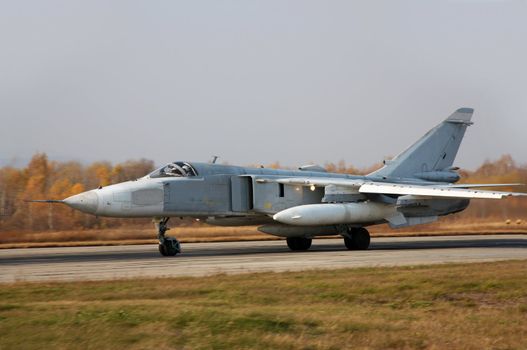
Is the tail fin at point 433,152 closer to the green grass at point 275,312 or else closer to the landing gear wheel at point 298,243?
the landing gear wheel at point 298,243

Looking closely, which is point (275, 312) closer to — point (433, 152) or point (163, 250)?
point (163, 250)

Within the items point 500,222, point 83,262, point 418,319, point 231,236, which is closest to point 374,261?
point 83,262

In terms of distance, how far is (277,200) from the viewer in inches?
971

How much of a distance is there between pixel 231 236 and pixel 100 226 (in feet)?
25.6

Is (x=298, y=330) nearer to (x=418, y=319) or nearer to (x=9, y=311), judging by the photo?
(x=418, y=319)

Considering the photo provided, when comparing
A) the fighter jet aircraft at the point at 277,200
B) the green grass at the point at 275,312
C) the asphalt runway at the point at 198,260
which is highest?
the fighter jet aircraft at the point at 277,200

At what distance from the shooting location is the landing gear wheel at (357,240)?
Answer: 24766 mm

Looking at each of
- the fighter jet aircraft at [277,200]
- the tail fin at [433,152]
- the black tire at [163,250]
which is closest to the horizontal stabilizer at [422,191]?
the fighter jet aircraft at [277,200]

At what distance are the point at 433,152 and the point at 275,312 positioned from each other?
2098 centimetres

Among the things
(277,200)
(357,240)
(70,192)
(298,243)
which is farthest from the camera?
(70,192)

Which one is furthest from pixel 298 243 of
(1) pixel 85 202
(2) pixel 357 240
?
(1) pixel 85 202

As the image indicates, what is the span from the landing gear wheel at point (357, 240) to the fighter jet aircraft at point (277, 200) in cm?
3

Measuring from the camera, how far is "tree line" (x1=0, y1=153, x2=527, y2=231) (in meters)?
35.1

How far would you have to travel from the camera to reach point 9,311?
9742 mm
